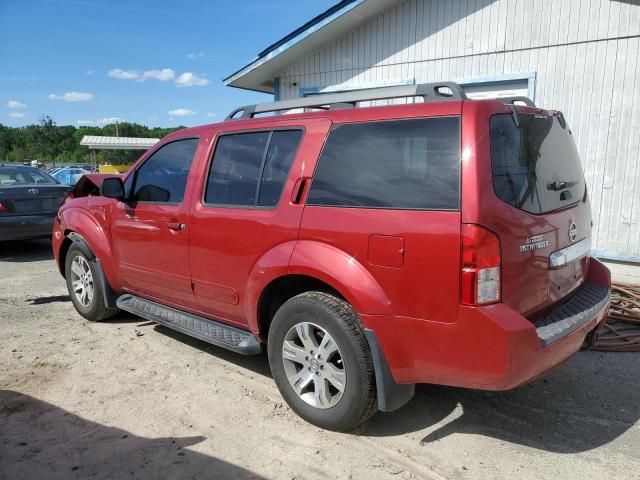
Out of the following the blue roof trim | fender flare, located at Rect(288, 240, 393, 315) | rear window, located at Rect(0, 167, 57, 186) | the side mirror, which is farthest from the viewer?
rear window, located at Rect(0, 167, 57, 186)

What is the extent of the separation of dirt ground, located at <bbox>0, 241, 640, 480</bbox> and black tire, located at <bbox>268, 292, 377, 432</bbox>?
0.42 feet

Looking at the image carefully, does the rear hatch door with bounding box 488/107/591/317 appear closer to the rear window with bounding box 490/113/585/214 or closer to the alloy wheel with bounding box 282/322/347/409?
the rear window with bounding box 490/113/585/214

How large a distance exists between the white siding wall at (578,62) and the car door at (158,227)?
544cm

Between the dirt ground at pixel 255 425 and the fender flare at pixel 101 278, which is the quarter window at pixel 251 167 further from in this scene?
the fender flare at pixel 101 278

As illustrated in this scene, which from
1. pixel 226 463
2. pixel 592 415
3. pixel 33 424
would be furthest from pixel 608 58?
pixel 33 424

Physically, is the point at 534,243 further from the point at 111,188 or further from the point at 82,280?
the point at 82,280

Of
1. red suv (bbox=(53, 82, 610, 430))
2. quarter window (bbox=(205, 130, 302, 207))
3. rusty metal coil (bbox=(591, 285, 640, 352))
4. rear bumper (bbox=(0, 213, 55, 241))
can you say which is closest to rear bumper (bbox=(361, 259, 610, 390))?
red suv (bbox=(53, 82, 610, 430))

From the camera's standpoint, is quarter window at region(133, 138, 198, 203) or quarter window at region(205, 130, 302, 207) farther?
quarter window at region(133, 138, 198, 203)

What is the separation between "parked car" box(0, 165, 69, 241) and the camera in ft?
28.1

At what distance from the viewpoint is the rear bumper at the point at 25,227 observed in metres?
8.54

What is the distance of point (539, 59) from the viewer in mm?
7359

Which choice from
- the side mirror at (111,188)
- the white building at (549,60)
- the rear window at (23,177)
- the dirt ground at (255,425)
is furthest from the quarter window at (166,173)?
the rear window at (23,177)

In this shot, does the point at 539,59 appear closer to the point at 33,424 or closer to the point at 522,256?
the point at 522,256

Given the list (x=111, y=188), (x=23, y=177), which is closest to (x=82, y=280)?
(x=111, y=188)
